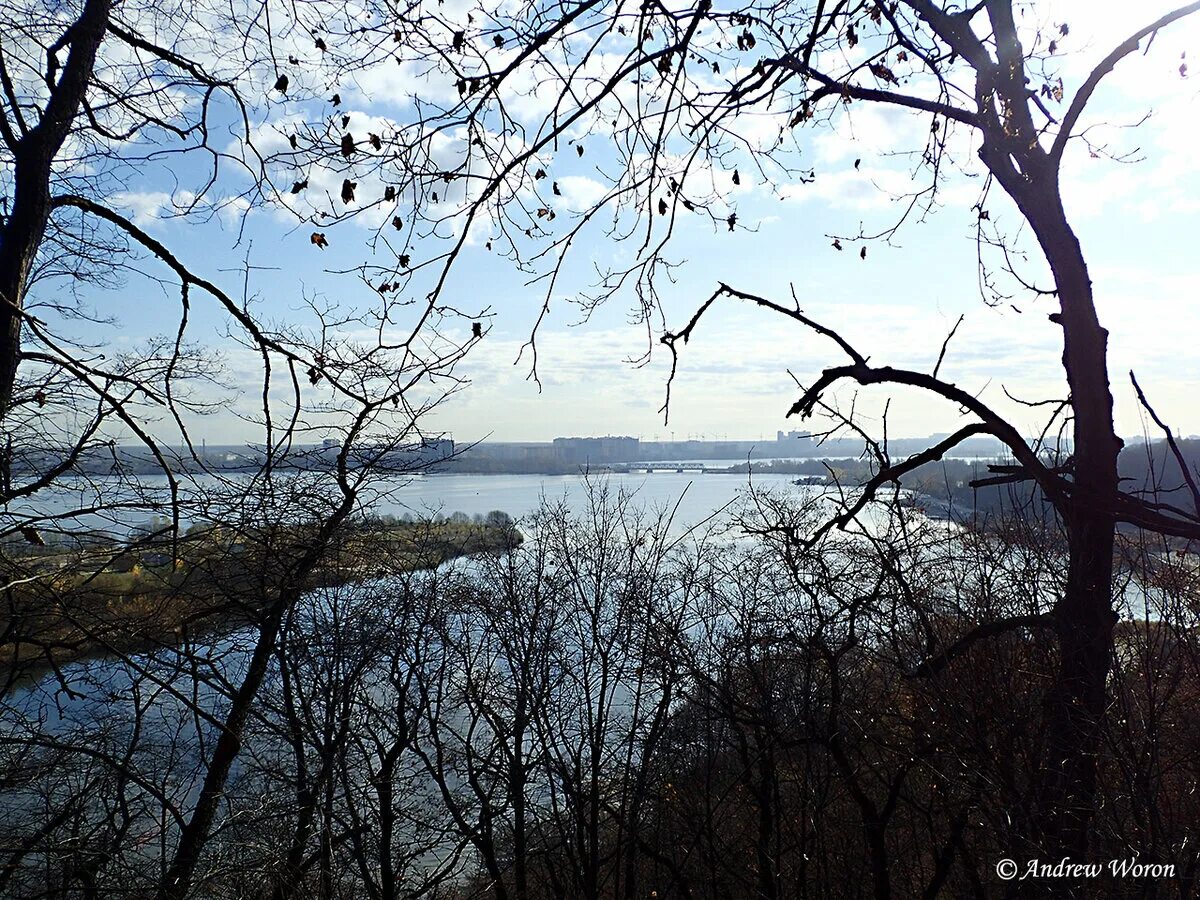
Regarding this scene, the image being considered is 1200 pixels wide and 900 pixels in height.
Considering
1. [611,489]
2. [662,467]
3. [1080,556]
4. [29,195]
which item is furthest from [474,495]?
[1080,556]

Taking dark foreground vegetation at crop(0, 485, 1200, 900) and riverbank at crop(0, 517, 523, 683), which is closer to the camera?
riverbank at crop(0, 517, 523, 683)

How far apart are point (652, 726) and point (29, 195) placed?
1053cm

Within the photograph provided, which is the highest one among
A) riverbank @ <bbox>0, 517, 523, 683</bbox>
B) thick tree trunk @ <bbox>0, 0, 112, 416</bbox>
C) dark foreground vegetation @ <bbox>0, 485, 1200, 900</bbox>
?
thick tree trunk @ <bbox>0, 0, 112, 416</bbox>

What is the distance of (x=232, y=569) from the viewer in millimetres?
6000

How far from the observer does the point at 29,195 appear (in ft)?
10.7

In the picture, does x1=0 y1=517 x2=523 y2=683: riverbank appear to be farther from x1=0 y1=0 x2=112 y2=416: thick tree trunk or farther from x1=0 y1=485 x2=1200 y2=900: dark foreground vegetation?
x1=0 y1=0 x2=112 y2=416: thick tree trunk

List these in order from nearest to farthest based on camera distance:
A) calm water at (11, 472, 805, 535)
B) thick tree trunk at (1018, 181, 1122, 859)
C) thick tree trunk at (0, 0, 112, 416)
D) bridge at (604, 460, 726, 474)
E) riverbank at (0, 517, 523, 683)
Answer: thick tree trunk at (0, 0, 112, 416) → thick tree trunk at (1018, 181, 1122, 859) → riverbank at (0, 517, 523, 683) → calm water at (11, 472, 805, 535) → bridge at (604, 460, 726, 474)

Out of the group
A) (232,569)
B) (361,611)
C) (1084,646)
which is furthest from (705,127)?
(361,611)

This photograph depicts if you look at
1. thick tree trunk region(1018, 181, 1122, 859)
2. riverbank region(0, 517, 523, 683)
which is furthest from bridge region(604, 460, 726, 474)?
thick tree trunk region(1018, 181, 1122, 859)

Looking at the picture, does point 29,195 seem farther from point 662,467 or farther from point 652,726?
point 662,467

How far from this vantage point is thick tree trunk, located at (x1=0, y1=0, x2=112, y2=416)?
322 centimetres

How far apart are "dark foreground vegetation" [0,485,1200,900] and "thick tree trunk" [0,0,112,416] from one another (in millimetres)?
1662

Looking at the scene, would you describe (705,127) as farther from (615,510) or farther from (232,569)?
(615,510)

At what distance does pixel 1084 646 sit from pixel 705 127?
112 inches
